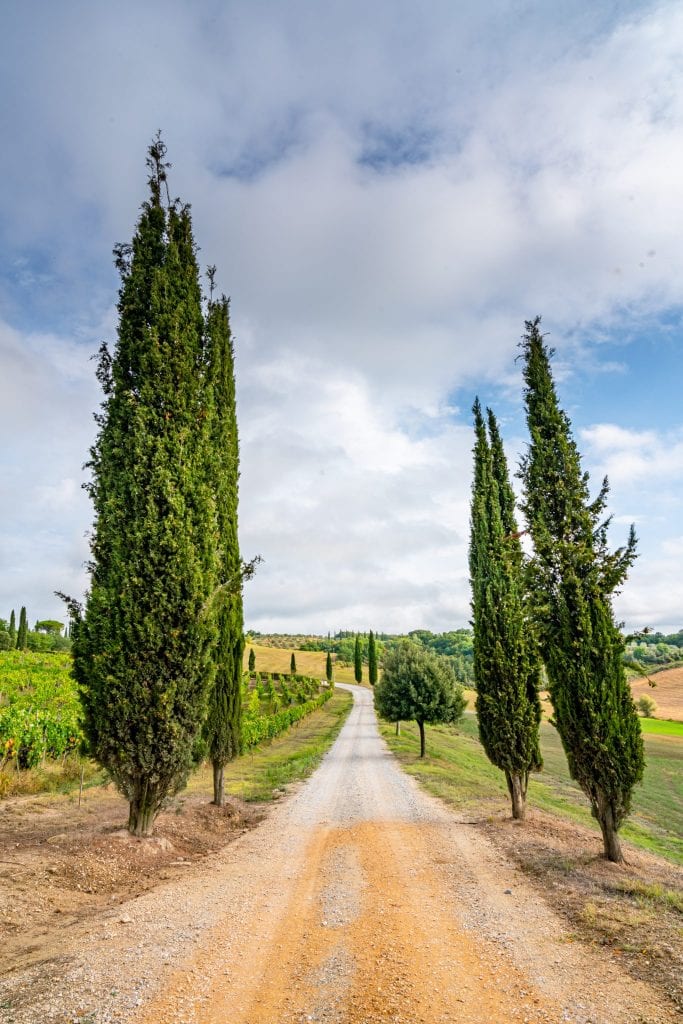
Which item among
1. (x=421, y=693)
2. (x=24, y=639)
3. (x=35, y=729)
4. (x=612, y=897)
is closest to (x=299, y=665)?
(x=24, y=639)

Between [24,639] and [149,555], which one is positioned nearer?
[149,555]

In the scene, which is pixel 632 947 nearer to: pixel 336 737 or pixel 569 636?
pixel 569 636

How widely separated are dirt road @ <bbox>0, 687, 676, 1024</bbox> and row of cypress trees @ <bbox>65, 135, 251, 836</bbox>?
7.53 ft

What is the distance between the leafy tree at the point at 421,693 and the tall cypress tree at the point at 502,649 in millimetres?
12606

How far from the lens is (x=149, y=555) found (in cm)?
903

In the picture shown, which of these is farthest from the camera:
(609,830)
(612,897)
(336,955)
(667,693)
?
(667,693)

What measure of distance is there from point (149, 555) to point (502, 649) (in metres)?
8.23

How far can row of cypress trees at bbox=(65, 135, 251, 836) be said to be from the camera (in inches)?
340

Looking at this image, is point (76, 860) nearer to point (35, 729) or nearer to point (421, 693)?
point (35, 729)

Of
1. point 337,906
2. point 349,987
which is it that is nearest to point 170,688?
point 337,906

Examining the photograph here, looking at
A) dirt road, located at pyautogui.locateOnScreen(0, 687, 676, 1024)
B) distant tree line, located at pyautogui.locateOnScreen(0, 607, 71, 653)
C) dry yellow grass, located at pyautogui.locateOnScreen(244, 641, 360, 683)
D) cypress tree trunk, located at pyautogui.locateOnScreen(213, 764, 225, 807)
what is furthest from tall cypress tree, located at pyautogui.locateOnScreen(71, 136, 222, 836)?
dry yellow grass, located at pyautogui.locateOnScreen(244, 641, 360, 683)

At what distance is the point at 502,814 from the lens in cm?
1189

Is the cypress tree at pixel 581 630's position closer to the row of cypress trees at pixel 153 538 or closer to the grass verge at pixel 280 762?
the row of cypress trees at pixel 153 538

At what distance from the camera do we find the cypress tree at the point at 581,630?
27.7ft
